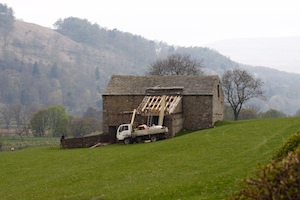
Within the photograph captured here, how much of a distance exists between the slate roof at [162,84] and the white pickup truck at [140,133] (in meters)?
9.07

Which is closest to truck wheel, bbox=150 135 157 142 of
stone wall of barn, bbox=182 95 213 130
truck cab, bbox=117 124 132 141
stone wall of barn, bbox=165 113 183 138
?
truck cab, bbox=117 124 132 141

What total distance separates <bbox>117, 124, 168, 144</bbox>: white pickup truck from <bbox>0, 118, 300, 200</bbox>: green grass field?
224 centimetres

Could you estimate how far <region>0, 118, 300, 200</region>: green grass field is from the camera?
2405 cm

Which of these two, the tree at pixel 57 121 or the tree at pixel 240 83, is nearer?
the tree at pixel 240 83

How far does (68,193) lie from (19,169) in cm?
1344

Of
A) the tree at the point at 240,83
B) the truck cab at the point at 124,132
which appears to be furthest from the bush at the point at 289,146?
the tree at the point at 240,83

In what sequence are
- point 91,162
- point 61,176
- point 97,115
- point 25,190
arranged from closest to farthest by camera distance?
1. point 25,190
2. point 61,176
3. point 91,162
4. point 97,115

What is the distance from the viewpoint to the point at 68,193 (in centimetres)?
2720

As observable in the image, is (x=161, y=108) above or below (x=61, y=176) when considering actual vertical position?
above

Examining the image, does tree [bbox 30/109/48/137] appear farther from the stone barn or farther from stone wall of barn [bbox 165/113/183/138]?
stone wall of barn [bbox 165/113/183/138]

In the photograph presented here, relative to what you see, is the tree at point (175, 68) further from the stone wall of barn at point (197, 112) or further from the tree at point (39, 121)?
the tree at point (39, 121)

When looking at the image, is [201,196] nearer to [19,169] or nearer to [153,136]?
[19,169]

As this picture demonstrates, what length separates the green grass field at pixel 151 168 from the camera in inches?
947

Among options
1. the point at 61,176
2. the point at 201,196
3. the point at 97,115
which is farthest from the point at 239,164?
the point at 97,115
